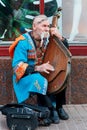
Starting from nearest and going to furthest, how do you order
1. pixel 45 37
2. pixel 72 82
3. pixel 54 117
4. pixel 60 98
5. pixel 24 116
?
1. pixel 24 116
2. pixel 45 37
3. pixel 54 117
4. pixel 60 98
5. pixel 72 82

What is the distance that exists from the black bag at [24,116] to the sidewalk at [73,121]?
230 millimetres

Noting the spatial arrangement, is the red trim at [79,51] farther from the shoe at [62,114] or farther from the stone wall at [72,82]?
the shoe at [62,114]

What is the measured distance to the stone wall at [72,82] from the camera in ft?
22.9

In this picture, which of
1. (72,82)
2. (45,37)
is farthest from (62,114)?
(45,37)

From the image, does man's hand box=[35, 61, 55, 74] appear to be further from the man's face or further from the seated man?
the man's face

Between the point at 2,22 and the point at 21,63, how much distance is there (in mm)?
1361

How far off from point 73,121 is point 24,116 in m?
0.84

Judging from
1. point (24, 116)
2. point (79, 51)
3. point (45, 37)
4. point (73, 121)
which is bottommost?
point (73, 121)

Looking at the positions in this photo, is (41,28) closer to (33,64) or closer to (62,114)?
(33,64)

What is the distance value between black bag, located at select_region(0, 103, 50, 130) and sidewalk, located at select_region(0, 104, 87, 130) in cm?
23

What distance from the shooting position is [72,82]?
7.11 m

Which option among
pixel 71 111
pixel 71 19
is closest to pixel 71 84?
pixel 71 111

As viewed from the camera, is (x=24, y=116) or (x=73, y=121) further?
(x=73, y=121)

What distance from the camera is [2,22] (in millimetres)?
7195
